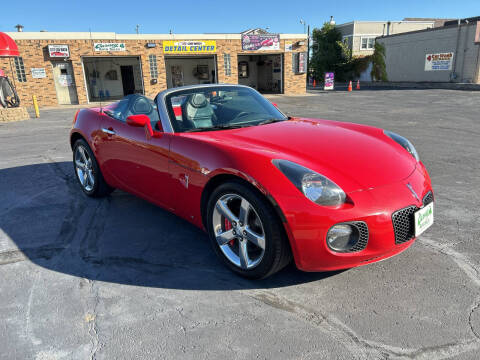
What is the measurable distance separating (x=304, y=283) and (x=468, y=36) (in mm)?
33062

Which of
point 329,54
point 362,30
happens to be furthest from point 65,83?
point 362,30

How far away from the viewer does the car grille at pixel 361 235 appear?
2336 millimetres

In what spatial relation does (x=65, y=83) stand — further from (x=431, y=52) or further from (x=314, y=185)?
(x=431, y=52)

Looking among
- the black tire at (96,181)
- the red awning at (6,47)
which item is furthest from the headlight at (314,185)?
the red awning at (6,47)

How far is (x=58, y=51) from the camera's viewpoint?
23.1 m

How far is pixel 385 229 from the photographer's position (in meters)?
2.37

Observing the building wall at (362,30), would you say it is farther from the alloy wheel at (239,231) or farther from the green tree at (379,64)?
the alloy wheel at (239,231)

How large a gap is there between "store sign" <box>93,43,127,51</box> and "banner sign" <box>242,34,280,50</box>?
873cm

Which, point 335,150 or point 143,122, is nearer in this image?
point 335,150

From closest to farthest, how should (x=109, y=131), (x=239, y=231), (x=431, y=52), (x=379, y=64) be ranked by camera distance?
(x=239, y=231) → (x=109, y=131) → (x=431, y=52) → (x=379, y=64)

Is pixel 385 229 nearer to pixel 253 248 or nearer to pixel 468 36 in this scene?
pixel 253 248

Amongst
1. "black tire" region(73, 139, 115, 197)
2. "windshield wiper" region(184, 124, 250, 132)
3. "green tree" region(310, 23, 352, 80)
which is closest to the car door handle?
"black tire" region(73, 139, 115, 197)

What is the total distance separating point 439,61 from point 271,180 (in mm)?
34679

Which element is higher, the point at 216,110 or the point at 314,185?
the point at 216,110
